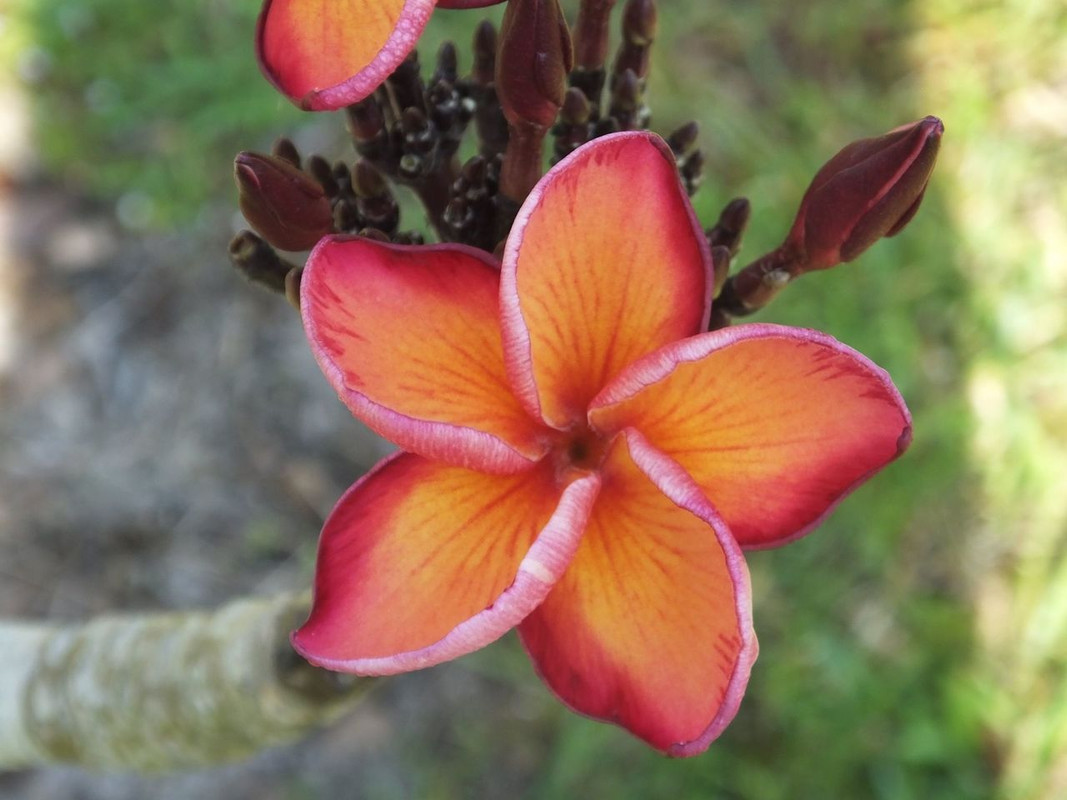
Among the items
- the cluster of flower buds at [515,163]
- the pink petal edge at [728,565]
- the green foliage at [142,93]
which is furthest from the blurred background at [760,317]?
the pink petal edge at [728,565]

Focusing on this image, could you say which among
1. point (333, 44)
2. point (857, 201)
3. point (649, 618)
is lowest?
point (649, 618)

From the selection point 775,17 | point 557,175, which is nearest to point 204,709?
point 557,175

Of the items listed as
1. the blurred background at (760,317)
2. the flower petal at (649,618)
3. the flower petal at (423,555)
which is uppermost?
the flower petal at (423,555)

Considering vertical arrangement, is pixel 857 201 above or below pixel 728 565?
above

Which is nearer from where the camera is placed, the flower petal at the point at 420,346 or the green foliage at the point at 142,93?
the flower petal at the point at 420,346

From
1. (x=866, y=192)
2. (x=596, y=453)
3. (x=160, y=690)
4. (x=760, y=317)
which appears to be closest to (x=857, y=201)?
(x=866, y=192)

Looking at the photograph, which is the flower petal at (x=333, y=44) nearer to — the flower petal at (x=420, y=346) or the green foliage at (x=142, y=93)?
the flower petal at (x=420, y=346)

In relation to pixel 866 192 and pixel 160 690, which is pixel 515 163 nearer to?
pixel 866 192

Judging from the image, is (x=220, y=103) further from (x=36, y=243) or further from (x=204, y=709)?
(x=204, y=709)
